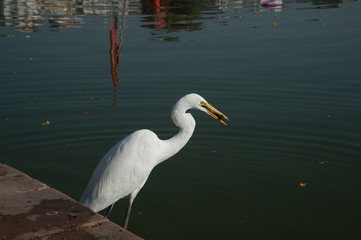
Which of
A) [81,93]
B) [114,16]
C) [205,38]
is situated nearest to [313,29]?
[205,38]

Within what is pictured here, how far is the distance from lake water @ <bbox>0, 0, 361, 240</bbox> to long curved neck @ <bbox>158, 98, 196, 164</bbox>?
855mm

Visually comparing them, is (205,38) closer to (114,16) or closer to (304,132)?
(114,16)

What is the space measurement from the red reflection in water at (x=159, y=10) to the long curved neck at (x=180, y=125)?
44.6ft

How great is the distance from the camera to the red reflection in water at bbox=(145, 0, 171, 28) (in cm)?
1979

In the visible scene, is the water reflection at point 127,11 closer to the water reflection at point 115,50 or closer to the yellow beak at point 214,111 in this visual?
the water reflection at point 115,50

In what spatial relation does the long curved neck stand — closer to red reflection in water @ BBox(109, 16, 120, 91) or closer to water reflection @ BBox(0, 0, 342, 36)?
red reflection in water @ BBox(109, 16, 120, 91)

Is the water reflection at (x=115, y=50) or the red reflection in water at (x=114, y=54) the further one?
the red reflection in water at (x=114, y=54)

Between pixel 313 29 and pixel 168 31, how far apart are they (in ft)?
16.7

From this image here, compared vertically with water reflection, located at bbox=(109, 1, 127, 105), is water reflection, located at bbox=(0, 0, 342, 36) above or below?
above

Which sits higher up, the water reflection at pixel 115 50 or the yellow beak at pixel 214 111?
the yellow beak at pixel 214 111

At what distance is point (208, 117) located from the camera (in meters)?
9.28

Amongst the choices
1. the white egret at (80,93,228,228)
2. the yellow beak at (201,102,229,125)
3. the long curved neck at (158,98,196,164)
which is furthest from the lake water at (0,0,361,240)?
the yellow beak at (201,102,229,125)

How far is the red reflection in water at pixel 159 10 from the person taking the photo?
779 inches

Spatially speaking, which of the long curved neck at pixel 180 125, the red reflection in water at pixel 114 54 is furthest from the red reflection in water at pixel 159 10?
the long curved neck at pixel 180 125
